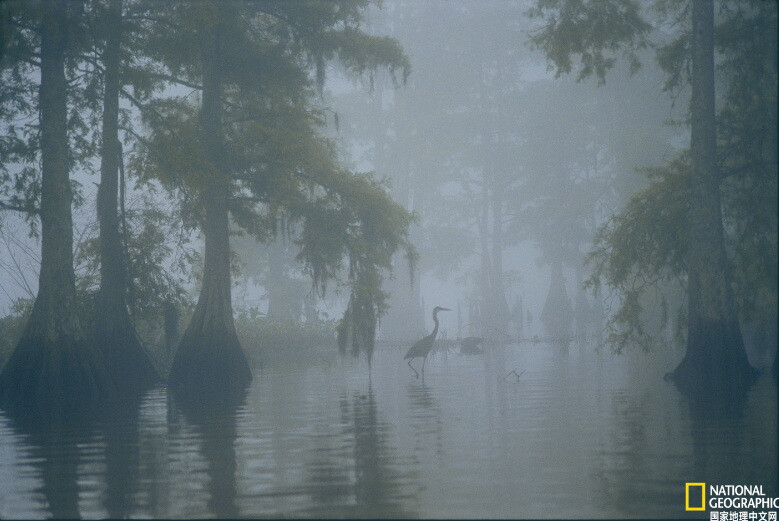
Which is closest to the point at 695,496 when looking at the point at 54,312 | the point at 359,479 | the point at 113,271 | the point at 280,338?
the point at 359,479

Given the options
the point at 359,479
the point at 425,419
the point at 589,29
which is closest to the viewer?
the point at 359,479

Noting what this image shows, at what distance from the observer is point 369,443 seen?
930 centimetres

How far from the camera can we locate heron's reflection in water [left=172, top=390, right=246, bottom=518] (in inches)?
254

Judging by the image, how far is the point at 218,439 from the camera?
9.98 meters

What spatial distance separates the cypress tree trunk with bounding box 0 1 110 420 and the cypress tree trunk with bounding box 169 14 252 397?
2678 mm

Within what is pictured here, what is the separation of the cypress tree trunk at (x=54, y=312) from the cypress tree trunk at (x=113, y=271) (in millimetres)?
1585

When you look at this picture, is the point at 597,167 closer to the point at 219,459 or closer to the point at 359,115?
the point at 359,115

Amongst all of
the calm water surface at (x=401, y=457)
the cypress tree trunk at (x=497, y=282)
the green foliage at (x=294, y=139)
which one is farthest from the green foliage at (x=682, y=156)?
the cypress tree trunk at (x=497, y=282)

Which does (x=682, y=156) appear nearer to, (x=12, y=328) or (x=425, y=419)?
(x=425, y=419)

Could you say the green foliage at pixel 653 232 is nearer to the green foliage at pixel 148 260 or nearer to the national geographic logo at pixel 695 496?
the green foliage at pixel 148 260

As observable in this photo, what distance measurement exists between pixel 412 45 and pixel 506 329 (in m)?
19.1

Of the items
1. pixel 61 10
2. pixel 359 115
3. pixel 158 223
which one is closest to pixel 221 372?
pixel 158 223

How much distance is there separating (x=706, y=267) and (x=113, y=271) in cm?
1366

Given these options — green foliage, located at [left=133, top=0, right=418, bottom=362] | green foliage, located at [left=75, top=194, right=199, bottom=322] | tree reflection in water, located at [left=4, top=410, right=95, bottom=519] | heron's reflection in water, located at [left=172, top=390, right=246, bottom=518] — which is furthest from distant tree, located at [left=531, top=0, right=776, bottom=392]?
green foliage, located at [left=75, top=194, right=199, bottom=322]
